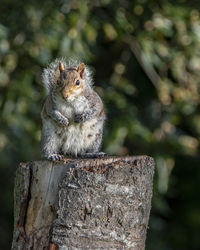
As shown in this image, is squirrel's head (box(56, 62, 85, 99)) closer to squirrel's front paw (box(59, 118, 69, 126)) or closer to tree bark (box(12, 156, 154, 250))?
squirrel's front paw (box(59, 118, 69, 126))

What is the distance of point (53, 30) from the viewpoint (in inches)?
223

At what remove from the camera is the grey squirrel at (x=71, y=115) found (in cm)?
388

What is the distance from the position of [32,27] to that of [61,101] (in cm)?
196

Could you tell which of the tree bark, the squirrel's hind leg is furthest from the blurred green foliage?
the tree bark

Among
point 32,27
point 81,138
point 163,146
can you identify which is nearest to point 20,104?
point 32,27

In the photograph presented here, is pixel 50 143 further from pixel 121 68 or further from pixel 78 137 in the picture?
pixel 121 68

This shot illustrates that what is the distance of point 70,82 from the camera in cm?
382

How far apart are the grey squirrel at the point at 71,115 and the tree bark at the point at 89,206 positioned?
80cm

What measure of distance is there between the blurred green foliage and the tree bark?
102 inches

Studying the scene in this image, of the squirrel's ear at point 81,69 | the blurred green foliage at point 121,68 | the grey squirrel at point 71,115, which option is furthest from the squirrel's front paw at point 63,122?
the blurred green foliage at point 121,68

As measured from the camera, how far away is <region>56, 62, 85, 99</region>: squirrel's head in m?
3.81

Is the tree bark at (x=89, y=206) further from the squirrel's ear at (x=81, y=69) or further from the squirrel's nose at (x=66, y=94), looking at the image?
the squirrel's ear at (x=81, y=69)

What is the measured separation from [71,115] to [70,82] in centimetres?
26

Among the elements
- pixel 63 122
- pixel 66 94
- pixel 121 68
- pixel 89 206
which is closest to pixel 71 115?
pixel 63 122
